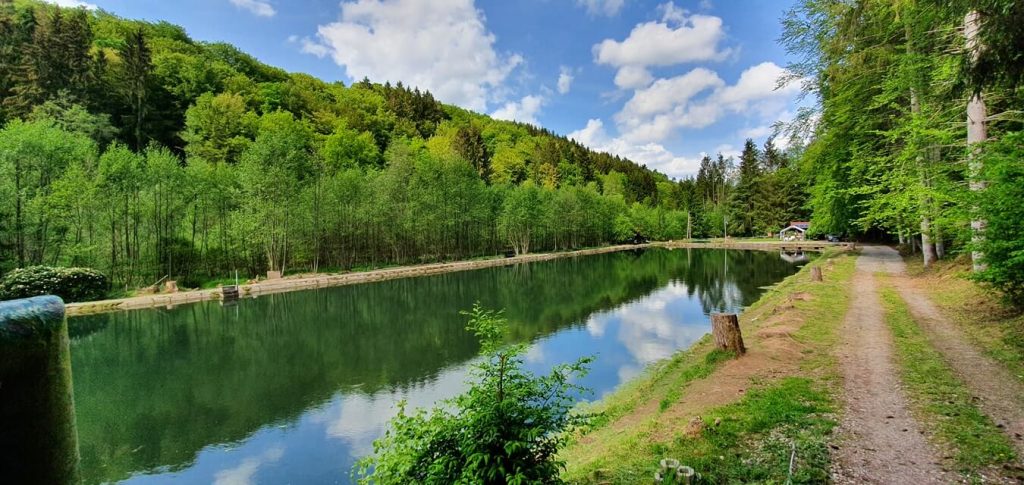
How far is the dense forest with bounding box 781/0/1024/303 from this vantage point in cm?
660

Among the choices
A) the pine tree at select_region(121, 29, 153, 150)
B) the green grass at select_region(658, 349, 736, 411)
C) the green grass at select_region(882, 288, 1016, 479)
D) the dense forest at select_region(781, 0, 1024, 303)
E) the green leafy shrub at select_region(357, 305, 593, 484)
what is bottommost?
the green grass at select_region(658, 349, 736, 411)

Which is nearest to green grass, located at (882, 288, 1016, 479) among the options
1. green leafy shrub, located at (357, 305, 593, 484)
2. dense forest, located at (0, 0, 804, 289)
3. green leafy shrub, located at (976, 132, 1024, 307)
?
green leafy shrub, located at (976, 132, 1024, 307)

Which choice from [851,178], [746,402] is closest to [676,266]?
[851,178]

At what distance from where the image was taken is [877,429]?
5141mm

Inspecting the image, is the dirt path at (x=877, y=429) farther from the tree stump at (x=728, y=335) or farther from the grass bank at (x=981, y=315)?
the tree stump at (x=728, y=335)

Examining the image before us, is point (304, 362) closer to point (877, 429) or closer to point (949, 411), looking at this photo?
point (877, 429)

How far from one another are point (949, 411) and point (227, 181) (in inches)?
1529

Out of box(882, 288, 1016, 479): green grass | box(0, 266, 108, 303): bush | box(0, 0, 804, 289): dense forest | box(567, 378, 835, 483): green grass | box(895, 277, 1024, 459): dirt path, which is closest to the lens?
box(882, 288, 1016, 479): green grass

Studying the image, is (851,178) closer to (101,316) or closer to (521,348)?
(521,348)

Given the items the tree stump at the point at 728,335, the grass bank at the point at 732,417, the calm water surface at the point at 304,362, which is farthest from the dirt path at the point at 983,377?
the calm water surface at the point at 304,362

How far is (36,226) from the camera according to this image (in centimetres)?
2316

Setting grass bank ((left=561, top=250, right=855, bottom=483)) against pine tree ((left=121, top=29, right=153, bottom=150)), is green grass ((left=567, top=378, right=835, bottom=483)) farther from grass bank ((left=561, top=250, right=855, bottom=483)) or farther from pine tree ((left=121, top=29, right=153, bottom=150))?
pine tree ((left=121, top=29, right=153, bottom=150))

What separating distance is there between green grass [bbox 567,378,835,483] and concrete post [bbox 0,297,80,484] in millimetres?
4481

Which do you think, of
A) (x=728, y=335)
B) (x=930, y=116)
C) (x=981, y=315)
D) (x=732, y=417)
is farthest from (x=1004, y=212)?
(x=930, y=116)
